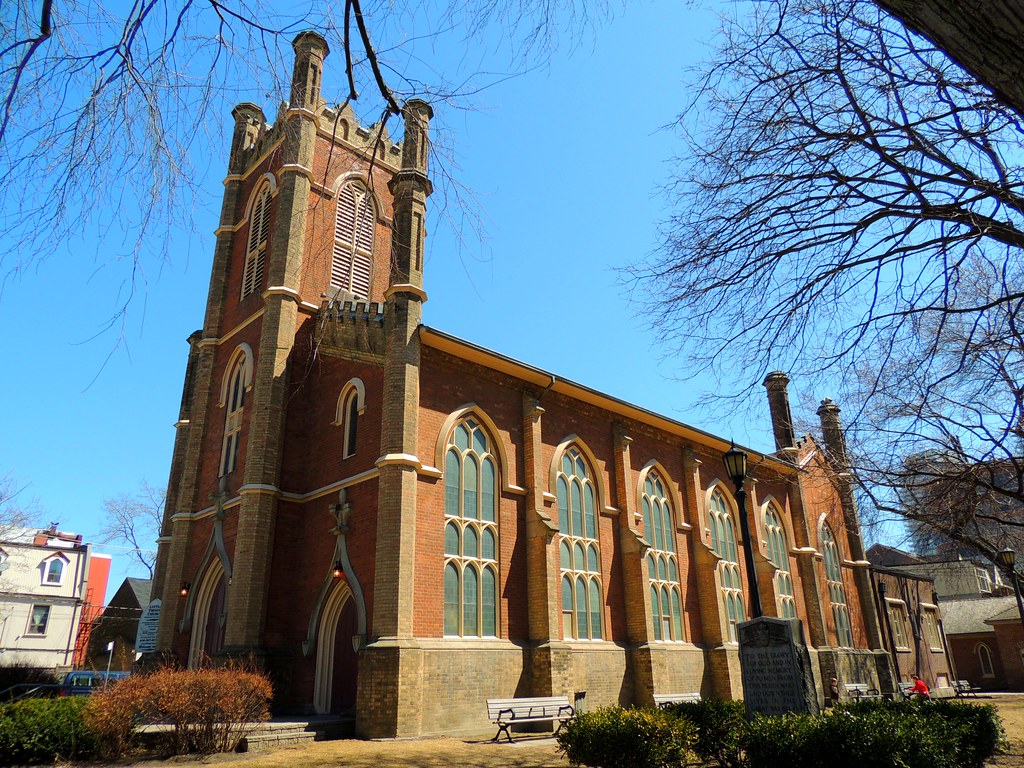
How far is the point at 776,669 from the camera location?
11.5m

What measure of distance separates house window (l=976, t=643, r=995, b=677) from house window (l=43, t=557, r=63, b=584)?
6401 centimetres

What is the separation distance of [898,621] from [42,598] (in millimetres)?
52672

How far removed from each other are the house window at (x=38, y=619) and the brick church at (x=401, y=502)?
30.6 meters

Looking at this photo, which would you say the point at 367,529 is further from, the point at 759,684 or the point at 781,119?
the point at 781,119

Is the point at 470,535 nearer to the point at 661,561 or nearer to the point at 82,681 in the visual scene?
the point at 661,561

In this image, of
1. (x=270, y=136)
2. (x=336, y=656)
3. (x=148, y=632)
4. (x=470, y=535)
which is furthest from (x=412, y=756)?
(x=270, y=136)

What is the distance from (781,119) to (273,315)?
16549 millimetres

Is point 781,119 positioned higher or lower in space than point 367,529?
higher

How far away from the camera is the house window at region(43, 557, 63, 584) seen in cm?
4828

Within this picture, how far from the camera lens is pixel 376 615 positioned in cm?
1530

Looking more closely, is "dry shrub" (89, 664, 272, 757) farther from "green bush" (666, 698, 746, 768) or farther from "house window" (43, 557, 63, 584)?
"house window" (43, 557, 63, 584)

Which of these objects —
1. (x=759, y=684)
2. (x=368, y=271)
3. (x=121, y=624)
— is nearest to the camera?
(x=759, y=684)

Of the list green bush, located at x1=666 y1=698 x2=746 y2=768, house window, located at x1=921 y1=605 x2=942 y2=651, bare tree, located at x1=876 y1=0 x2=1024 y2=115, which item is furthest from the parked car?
house window, located at x1=921 y1=605 x2=942 y2=651

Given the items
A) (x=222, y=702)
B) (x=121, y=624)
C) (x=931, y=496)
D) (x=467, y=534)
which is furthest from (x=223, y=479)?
(x=121, y=624)
